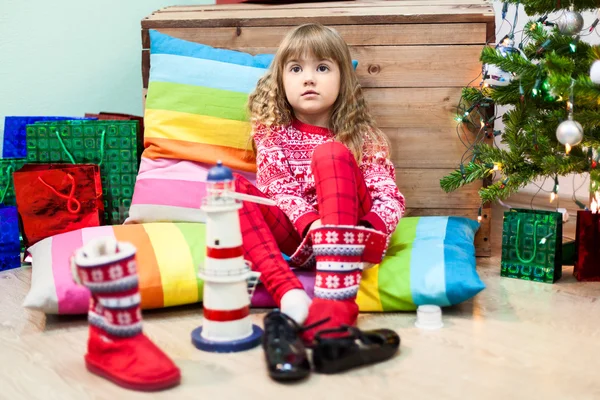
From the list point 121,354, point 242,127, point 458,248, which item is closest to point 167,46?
point 242,127

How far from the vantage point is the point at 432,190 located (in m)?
2.05

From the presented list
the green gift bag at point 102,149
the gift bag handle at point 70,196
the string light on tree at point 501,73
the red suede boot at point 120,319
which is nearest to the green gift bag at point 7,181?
the green gift bag at point 102,149

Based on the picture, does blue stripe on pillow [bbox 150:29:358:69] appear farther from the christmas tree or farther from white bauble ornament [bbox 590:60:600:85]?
white bauble ornament [bbox 590:60:600:85]

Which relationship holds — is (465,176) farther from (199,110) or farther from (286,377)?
(286,377)

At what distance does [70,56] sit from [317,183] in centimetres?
139

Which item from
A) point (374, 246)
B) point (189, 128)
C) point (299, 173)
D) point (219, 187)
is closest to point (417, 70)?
point (299, 173)

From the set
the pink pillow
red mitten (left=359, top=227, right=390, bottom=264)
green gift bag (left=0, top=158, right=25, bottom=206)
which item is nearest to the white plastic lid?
red mitten (left=359, top=227, right=390, bottom=264)

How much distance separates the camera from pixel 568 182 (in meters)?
2.84

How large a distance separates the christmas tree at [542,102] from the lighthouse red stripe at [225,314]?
790 mm

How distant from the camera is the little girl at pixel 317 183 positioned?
4.46 ft

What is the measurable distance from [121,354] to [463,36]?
1.33 m

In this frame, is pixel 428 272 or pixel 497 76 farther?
pixel 497 76

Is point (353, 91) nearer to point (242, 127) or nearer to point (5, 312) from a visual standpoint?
point (242, 127)

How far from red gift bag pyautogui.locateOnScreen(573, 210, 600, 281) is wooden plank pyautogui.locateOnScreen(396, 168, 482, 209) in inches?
13.3
